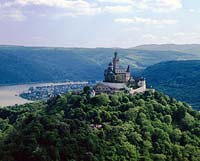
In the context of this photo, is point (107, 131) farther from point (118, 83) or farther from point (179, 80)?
point (179, 80)

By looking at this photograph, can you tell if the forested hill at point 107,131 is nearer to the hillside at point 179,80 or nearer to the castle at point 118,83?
the castle at point 118,83

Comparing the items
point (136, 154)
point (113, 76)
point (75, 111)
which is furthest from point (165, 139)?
point (113, 76)

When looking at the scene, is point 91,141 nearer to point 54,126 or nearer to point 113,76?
point 54,126

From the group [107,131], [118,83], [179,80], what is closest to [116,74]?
[118,83]

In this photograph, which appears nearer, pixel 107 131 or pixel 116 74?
pixel 107 131

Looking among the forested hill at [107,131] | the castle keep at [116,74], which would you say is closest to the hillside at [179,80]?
the castle keep at [116,74]
